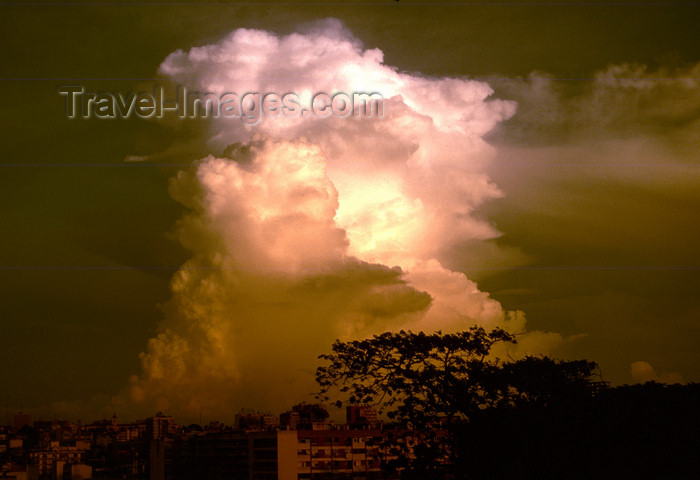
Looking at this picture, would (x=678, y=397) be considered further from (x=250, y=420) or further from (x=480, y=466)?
(x=250, y=420)

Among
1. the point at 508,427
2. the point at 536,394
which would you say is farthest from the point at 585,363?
the point at 508,427

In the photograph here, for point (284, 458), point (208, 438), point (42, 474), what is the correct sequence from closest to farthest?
point (42, 474), point (284, 458), point (208, 438)

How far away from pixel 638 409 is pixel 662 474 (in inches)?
37.2

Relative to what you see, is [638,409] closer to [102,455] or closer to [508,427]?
[508,427]

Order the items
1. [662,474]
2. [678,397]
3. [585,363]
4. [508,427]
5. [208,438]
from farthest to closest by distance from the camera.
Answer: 1. [208,438]
2. [585,363]
3. [508,427]
4. [678,397]
5. [662,474]

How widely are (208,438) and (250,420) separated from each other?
605 inches

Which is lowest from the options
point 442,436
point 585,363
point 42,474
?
point 42,474

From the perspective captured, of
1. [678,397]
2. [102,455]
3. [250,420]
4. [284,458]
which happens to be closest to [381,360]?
[678,397]

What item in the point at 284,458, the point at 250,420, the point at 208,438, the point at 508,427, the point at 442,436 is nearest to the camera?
the point at 508,427

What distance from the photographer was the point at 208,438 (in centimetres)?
5447

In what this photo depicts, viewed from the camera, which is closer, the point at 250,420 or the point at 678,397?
the point at 678,397

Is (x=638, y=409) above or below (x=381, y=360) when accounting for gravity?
below

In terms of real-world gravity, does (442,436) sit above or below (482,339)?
below

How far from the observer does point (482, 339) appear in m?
13.5
